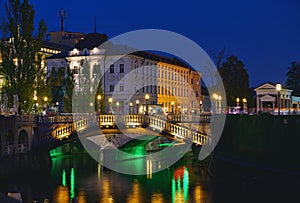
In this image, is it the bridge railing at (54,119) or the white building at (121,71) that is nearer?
the bridge railing at (54,119)

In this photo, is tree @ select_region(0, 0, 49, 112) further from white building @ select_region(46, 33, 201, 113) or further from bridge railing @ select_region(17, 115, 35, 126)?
white building @ select_region(46, 33, 201, 113)

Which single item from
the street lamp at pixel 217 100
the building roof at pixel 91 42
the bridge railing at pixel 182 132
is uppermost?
the building roof at pixel 91 42

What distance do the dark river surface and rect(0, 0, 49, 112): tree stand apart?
899 cm

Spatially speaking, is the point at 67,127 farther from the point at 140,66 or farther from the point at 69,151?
the point at 140,66

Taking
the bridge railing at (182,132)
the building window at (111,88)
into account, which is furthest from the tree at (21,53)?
the building window at (111,88)

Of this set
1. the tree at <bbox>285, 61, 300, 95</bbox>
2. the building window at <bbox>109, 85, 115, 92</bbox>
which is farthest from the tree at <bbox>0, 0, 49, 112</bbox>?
the tree at <bbox>285, 61, 300, 95</bbox>

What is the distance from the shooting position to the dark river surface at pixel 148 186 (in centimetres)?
3394

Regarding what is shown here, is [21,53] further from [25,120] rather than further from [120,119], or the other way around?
[120,119]

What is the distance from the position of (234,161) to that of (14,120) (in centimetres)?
2092

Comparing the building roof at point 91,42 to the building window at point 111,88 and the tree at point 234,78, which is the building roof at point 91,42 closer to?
the building window at point 111,88

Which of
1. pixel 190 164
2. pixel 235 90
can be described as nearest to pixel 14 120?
pixel 190 164

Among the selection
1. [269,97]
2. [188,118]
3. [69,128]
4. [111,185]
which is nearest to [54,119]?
[69,128]

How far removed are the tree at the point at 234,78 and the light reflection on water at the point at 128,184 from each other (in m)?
23.7

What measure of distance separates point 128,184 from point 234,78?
127 ft
